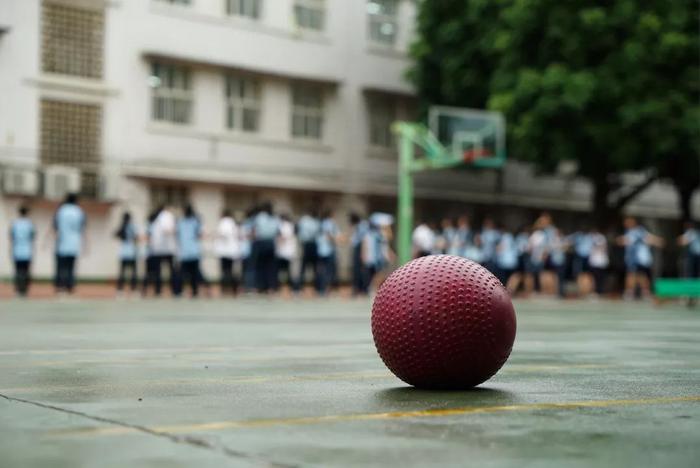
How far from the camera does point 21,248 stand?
23438 mm

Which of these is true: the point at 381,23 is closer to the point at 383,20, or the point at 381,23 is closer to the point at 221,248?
the point at 383,20

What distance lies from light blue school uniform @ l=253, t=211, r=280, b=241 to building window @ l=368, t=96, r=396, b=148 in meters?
16.1

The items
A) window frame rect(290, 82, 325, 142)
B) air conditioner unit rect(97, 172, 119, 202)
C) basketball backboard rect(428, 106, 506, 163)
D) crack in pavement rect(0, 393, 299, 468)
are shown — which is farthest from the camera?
window frame rect(290, 82, 325, 142)

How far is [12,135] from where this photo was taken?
31156 millimetres

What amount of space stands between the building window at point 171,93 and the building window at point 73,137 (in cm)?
224

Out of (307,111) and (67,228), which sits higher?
(307,111)

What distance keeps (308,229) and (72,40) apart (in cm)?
1037

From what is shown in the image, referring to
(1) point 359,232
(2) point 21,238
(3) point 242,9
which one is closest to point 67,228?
(2) point 21,238

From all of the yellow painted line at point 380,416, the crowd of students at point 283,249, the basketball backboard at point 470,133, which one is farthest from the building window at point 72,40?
the yellow painted line at point 380,416

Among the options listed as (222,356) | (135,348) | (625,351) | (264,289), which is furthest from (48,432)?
(264,289)

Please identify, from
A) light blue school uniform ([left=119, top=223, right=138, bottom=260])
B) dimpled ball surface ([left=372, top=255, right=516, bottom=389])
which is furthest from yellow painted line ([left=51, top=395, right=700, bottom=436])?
light blue school uniform ([left=119, top=223, right=138, bottom=260])

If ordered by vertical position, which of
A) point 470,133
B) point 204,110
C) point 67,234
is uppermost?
point 204,110

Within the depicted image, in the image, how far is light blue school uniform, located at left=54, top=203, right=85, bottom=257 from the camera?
22.3 meters

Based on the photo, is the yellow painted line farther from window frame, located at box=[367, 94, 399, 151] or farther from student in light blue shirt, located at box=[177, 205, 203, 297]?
window frame, located at box=[367, 94, 399, 151]
